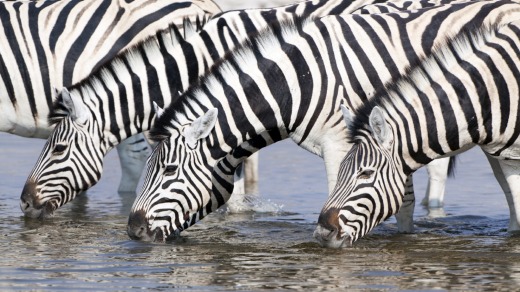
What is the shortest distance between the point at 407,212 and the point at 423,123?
1.64 m

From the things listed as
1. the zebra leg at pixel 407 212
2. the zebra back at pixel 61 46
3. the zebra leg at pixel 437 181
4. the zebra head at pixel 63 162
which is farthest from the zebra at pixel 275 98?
the zebra back at pixel 61 46

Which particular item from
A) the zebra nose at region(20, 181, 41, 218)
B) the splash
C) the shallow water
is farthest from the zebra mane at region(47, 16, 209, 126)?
the splash

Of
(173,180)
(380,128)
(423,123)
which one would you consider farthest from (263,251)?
(423,123)

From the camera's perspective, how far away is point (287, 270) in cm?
968

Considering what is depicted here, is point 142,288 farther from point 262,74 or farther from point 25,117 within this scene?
point 25,117

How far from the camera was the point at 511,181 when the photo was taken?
11266 millimetres

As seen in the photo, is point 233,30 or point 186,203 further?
point 233,30

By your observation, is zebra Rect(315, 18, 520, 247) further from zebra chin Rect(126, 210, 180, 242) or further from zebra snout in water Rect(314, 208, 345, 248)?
zebra chin Rect(126, 210, 180, 242)

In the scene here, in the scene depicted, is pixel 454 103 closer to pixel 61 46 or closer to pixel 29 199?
pixel 29 199

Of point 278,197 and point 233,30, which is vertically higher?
point 233,30

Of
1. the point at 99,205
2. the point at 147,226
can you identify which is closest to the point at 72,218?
the point at 99,205

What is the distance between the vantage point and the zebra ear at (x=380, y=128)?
33.1ft

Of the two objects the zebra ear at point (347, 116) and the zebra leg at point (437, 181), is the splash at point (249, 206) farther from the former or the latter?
the zebra ear at point (347, 116)

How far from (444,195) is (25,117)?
15.5ft
